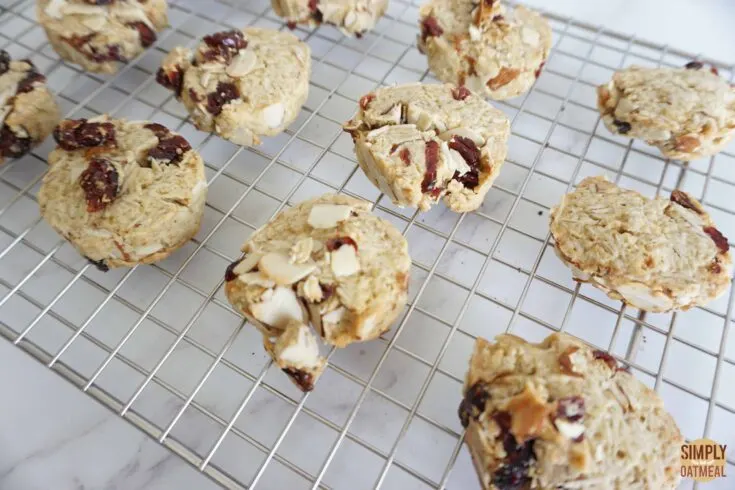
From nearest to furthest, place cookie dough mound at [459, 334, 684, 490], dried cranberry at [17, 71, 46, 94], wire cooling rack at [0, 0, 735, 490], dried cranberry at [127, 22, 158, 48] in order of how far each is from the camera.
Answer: cookie dough mound at [459, 334, 684, 490] < wire cooling rack at [0, 0, 735, 490] < dried cranberry at [17, 71, 46, 94] < dried cranberry at [127, 22, 158, 48]

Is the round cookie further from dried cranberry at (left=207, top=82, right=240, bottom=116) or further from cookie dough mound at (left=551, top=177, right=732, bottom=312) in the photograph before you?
dried cranberry at (left=207, top=82, right=240, bottom=116)

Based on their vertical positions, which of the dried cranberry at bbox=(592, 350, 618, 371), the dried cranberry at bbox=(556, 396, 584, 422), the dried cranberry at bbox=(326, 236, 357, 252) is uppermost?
the dried cranberry at bbox=(326, 236, 357, 252)

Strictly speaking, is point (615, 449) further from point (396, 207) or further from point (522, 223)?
point (396, 207)

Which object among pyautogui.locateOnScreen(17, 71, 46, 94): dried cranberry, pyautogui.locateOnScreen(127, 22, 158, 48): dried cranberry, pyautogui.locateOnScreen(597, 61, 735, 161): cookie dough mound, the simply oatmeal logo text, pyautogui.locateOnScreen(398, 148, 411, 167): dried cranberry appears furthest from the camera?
pyautogui.locateOnScreen(127, 22, 158, 48): dried cranberry

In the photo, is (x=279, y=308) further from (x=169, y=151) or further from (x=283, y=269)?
(x=169, y=151)

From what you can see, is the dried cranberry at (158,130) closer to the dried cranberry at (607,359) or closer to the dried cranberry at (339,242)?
the dried cranberry at (339,242)

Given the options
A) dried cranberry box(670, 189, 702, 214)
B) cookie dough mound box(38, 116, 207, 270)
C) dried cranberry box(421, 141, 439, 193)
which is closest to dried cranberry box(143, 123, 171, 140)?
cookie dough mound box(38, 116, 207, 270)

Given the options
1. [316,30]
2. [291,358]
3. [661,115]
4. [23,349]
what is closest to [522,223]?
[661,115]

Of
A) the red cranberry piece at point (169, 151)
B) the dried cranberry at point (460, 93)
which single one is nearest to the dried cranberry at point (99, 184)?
the red cranberry piece at point (169, 151)
